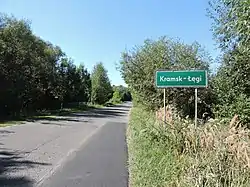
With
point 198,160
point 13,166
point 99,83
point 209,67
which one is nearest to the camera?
point 198,160

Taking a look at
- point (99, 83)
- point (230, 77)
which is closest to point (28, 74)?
point (230, 77)

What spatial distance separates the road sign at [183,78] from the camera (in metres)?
9.26

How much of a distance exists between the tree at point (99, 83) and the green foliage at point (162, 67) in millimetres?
58498

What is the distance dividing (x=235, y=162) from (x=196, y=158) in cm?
68

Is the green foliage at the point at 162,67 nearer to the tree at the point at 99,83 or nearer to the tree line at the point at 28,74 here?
the tree line at the point at 28,74

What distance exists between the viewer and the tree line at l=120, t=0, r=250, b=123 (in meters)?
9.32

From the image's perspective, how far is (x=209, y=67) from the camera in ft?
64.3

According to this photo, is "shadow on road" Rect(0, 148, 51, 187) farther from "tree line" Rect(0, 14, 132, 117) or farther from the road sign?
"tree line" Rect(0, 14, 132, 117)

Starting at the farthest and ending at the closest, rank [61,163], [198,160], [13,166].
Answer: [61,163] < [13,166] < [198,160]

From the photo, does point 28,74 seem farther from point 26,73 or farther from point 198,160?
point 198,160

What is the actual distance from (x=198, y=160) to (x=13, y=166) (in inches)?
224

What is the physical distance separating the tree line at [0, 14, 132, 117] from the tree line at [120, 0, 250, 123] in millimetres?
14279

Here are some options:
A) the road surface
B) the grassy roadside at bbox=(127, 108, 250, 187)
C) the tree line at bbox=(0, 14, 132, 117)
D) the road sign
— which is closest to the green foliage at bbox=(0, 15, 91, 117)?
the tree line at bbox=(0, 14, 132, 117)

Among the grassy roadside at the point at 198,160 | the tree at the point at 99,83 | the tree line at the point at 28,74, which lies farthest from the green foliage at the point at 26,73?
the grassy roadside at the point at 198,160
